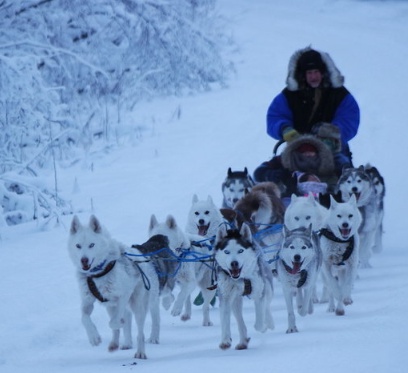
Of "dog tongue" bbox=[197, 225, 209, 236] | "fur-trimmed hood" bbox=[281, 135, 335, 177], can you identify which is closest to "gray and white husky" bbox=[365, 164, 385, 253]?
"fur-trimmed hood" bbox=[281, 135, 335, 177]

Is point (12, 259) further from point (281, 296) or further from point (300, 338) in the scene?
point (300, 338)

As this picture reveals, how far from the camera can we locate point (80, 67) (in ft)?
35.4

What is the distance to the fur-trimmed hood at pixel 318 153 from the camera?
6.52m

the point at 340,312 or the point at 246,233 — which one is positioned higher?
the point at 246,233

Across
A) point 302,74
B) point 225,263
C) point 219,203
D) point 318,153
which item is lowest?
point 225,263

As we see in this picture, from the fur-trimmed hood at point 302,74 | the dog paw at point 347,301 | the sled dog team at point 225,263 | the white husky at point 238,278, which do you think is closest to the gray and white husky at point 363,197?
the sled dog team at point 225,263

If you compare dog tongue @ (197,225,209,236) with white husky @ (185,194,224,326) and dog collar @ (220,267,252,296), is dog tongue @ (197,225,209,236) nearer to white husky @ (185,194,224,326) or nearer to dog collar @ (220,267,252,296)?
white husky @ (185,194,224,326)

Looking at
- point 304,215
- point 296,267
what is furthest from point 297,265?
point 304,215

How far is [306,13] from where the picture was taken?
936 inches

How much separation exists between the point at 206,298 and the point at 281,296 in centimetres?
83

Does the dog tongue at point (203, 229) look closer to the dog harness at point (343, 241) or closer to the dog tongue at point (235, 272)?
the dog harness at point (343, 241)

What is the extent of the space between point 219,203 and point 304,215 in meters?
2.80

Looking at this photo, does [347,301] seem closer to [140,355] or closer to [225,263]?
[225,263]

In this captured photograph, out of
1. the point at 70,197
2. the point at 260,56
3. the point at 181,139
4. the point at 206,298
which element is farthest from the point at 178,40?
the point at 260,56
